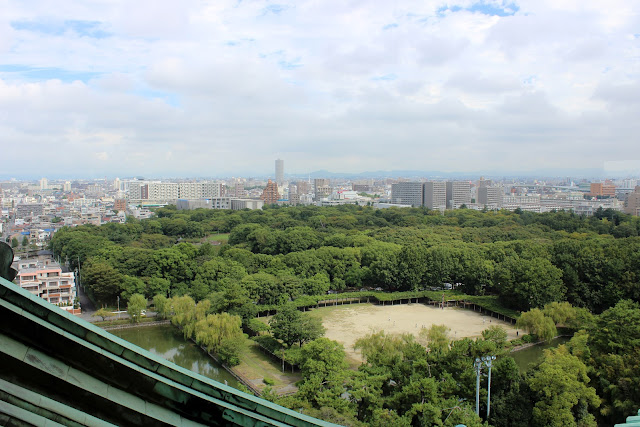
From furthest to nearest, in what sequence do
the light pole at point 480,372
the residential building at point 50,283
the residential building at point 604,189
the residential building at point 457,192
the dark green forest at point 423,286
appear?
the residential building at point 604,189 → the residential building at point 457,192 → the residential building at point 50,283 → the dark green forest at point 423,286 → the light pole at point 480,372

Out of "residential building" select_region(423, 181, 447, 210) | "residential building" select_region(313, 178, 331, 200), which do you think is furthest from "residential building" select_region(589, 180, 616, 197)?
"residential building" select_region(313, 178, 331, 200)

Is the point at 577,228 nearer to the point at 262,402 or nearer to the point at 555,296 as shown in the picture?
the point at 555,296

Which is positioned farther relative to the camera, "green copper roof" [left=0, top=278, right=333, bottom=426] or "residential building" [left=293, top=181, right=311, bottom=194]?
"residential building" [left=293, top=181, right=311, bottom=194]

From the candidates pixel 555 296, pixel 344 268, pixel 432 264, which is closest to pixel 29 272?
pixel 344 268

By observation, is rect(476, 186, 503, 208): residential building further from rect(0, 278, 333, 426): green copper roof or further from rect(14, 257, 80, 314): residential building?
rect(0, 278, 333, 426): green copper roof

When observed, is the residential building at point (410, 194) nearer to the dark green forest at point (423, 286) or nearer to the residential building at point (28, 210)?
the dark green forest at point (423, 286)

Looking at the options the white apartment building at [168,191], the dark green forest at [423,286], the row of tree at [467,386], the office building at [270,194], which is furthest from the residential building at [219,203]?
the row of tree at [467,386]

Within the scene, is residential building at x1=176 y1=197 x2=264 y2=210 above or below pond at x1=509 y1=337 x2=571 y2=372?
above
